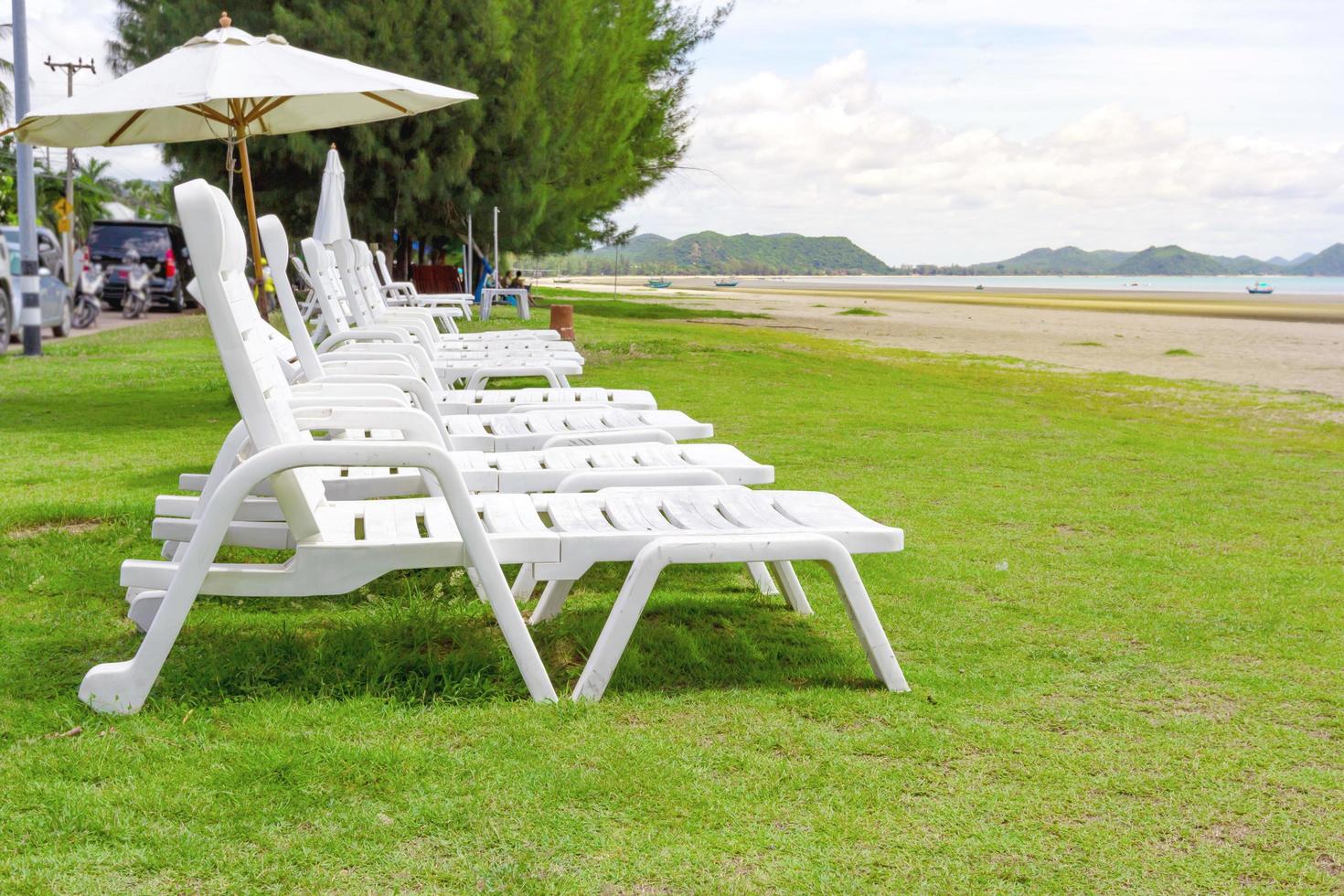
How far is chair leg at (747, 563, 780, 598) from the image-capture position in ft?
14.3

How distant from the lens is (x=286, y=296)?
537 centimetres

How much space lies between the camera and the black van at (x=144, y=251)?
24891mm

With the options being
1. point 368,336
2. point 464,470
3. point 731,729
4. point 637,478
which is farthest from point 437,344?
point 731,729

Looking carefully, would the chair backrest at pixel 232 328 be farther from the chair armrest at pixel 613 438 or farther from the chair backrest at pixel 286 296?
the chair backrest at pixel 286 296

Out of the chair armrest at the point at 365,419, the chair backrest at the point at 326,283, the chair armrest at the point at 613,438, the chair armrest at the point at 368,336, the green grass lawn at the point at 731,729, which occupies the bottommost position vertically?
the green grass lawn at the point at 731,729

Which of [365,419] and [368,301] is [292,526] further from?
[368,301]

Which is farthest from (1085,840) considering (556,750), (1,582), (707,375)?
(707,375)

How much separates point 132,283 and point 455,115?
23.9 ft

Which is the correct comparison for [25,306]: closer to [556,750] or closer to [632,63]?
[556,750]

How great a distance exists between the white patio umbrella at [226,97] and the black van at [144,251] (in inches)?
717

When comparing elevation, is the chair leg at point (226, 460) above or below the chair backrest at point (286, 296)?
below

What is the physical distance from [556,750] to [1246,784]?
157 cm

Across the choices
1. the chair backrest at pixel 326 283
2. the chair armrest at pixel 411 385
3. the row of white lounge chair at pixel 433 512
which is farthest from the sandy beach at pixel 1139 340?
the row of white lounge chair at pixel 433 512

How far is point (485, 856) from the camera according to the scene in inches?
93.1
